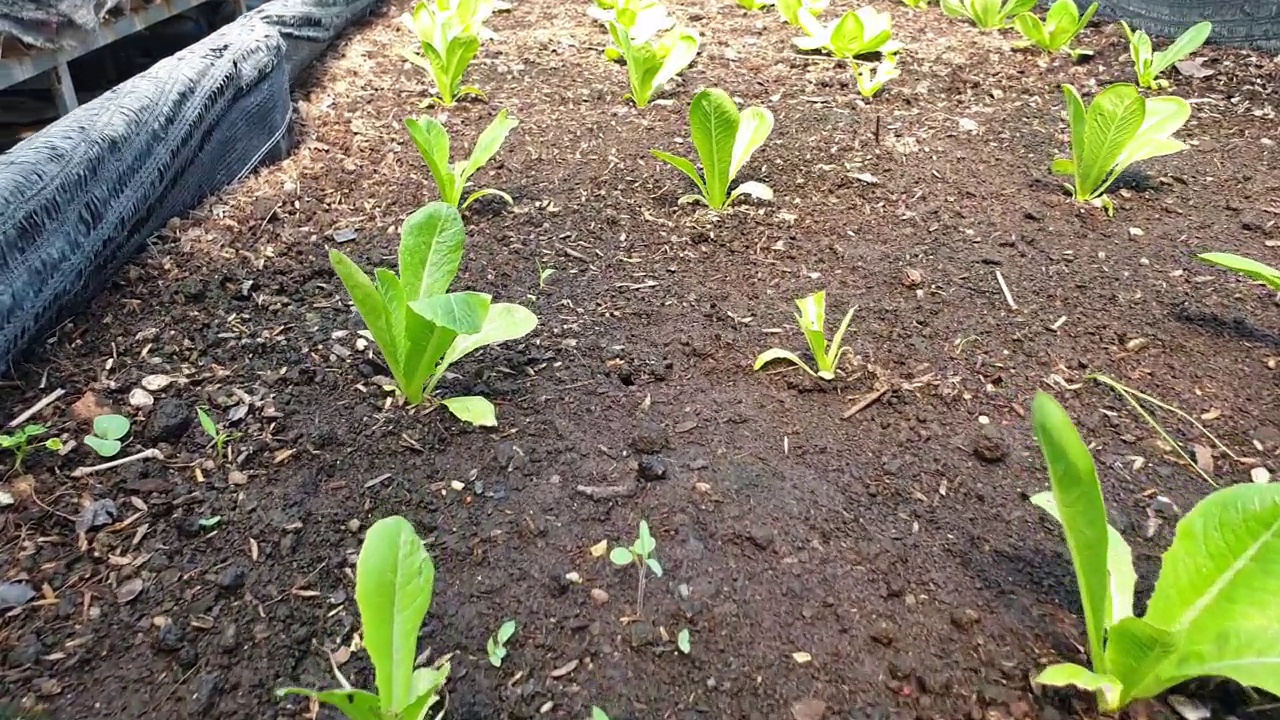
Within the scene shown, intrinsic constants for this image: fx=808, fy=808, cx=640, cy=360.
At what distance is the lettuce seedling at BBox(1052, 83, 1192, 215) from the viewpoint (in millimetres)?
1775

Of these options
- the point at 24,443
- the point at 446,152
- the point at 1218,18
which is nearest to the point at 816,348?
the point at 446,152

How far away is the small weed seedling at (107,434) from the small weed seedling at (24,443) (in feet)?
0.15

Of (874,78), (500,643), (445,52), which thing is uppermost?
(445,52)

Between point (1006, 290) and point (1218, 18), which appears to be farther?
point (1218, 18)

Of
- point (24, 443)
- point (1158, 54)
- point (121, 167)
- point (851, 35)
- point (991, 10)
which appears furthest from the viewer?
point (991, 10)

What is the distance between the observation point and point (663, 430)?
135 centimetres

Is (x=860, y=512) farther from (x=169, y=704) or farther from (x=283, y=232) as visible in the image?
(x=283, y=232)

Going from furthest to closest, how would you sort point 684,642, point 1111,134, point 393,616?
point 1111,134 < point 684,642 < point 393,616

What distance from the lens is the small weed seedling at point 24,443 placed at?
4.07 ft

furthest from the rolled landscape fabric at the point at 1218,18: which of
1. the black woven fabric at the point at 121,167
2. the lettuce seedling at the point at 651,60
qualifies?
the black woven fabric at the point at 121,167

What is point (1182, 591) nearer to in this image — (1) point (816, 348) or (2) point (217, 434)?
(1) point (816, 348)

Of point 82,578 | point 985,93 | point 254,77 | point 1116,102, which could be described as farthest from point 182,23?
point 1116,102

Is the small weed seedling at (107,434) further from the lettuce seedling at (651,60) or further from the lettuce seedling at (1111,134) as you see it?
the lettuce seedling at (1111,134)

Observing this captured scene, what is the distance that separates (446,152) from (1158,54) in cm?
227
